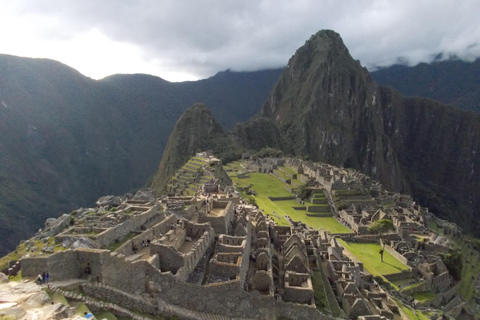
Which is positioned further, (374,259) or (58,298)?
(374,259)

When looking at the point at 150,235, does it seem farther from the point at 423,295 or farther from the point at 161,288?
the point at 423,295

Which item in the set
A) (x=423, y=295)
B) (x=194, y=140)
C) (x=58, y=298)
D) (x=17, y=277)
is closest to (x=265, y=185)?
(x=423, y=295)

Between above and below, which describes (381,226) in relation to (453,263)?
above

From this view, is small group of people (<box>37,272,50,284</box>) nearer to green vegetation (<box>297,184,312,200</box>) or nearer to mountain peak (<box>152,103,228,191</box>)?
green vegetation (<box>297,184,312,200</box>)

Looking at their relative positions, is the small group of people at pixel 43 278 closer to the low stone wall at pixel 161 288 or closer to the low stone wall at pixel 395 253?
the low stone wall at pixel 161 288

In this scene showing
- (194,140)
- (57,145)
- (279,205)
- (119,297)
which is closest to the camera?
(119,297)

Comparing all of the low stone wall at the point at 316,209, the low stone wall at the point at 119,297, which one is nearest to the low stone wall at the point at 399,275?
the low stone wall at the point at 316,209
